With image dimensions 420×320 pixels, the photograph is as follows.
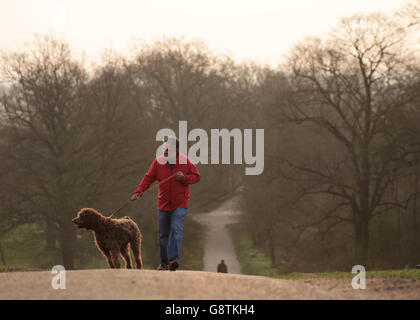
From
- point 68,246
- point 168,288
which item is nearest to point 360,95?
point 68,246

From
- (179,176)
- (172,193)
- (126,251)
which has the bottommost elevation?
(126,251)

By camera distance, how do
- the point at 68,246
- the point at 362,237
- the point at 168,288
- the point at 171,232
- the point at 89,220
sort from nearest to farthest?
1. the point at 168,288
2. the point at 89,220
3. the point at 171,232
4. the point at 68,246
5. the point at 362,237

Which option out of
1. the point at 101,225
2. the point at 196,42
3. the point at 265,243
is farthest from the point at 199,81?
the point at 101,225

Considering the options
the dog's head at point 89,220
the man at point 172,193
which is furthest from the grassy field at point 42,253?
the dog's head at point 89,220

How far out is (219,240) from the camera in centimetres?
4216

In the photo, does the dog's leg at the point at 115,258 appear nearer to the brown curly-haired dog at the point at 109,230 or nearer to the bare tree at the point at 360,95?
the brown curly-haired dog at the point at 109,230

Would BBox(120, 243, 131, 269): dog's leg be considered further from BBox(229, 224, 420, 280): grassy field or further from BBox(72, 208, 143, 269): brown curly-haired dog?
BBox(229, 224, 420, 280): grassy field

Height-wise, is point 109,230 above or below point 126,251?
above

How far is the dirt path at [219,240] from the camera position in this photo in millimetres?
33487

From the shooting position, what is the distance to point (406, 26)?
26609 millimetres

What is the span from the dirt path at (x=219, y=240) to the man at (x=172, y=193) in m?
20.5

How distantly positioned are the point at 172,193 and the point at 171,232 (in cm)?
62

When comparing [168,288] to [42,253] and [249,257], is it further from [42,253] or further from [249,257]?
[249,257]

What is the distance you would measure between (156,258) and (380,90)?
13.6 metres
